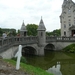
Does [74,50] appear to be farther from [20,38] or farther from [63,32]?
[63,32]

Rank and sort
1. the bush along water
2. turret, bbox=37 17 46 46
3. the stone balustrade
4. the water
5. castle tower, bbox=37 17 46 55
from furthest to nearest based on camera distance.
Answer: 1. the bush along water
2. turret, bbox=37 17 46 46
3. castle tower, bbox=37 17 46 55
4. the water
5. the stone balustrade

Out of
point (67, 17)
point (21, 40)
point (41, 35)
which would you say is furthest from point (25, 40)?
point (67, 17)

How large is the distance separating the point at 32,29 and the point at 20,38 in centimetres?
4990

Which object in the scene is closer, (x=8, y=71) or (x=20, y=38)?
(x=8, y=71)

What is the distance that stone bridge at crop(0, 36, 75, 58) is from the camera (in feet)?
60.3

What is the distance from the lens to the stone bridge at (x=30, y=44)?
1838 centimetres

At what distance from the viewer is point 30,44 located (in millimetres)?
28484

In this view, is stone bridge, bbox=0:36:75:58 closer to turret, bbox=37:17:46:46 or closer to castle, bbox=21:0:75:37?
turret, bbox=37:17:46:46

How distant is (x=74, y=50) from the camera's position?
1345 inches

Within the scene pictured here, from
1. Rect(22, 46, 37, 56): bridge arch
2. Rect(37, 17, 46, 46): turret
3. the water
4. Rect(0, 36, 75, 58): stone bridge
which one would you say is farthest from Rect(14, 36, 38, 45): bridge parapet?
the water

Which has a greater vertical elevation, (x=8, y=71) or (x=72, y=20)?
(x=72, y=20)

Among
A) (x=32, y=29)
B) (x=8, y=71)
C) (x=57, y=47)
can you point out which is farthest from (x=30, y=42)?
(x=32, y=29)

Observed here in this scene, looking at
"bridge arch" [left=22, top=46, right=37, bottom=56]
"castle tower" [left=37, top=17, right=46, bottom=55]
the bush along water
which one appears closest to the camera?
"castle tower" [left=37, top=17, right=46, bottom=55]

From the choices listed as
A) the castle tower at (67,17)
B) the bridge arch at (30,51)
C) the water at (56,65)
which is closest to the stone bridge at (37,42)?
the bridge arch at (30,51)
